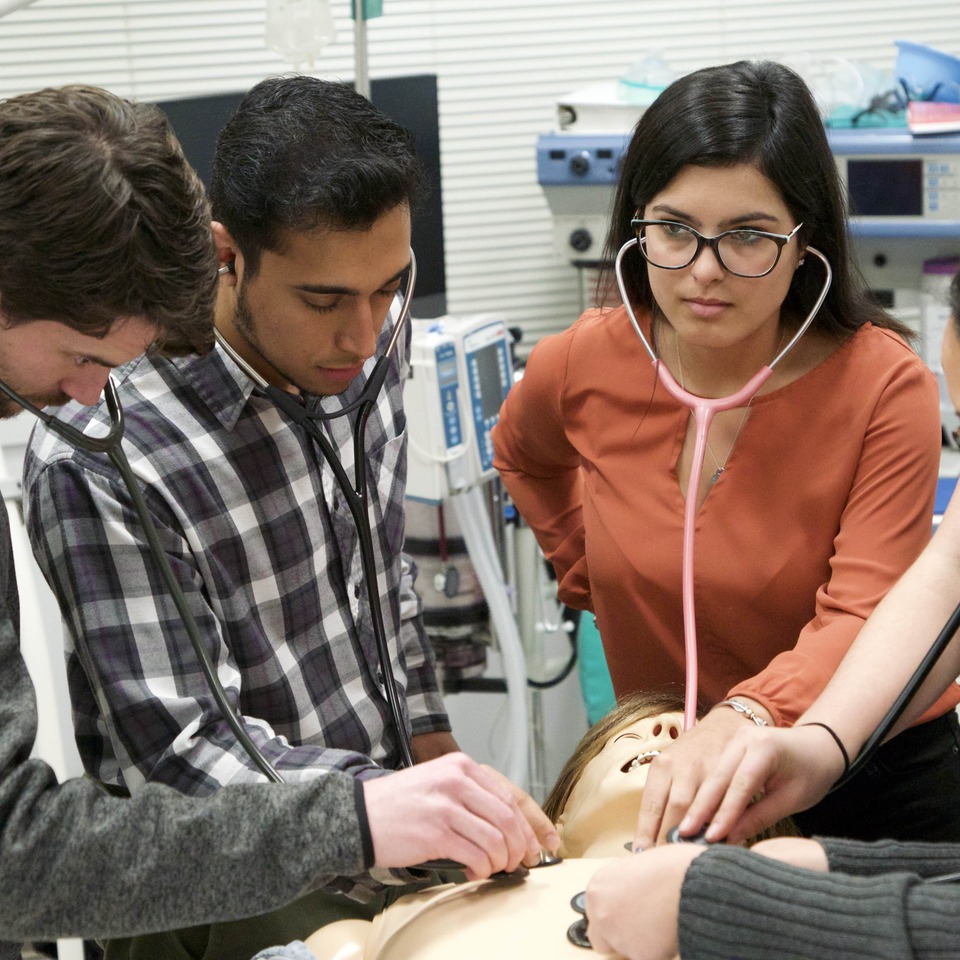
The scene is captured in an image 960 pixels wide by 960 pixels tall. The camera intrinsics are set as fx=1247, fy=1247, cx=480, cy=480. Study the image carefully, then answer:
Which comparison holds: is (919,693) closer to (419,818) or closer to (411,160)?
(419,818)

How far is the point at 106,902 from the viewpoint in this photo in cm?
98

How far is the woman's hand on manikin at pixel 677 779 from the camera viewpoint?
120cm

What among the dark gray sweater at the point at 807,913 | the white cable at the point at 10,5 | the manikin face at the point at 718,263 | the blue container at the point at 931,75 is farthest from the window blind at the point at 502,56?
the dark gray sweater at the point at 807,913

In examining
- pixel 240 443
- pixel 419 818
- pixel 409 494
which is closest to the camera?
pixel 419 818

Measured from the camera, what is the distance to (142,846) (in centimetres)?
99

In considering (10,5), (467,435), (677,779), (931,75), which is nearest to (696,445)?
(677,779)

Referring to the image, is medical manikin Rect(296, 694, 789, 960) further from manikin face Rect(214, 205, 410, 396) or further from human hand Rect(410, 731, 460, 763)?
manikin face Rect(214, 205, 410, 396)

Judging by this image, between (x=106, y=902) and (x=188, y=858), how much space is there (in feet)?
0.23

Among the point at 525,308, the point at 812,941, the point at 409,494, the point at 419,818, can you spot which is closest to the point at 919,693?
the point at 812,941

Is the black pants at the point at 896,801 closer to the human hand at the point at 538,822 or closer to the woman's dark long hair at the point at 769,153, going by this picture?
the human hand at the point at 538,822

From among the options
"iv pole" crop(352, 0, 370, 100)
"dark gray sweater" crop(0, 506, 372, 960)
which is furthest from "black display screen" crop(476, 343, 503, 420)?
"dark gray sweater" crop(0, 506, 372, 960)

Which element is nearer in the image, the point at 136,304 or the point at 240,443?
the point at 136,304

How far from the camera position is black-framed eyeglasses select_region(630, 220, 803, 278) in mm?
1448

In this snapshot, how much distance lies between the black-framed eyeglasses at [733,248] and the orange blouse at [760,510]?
181mm
